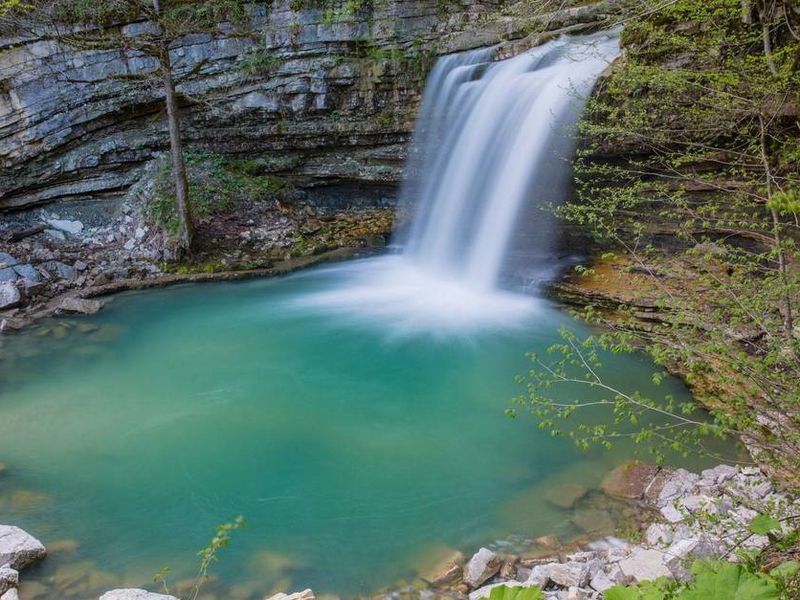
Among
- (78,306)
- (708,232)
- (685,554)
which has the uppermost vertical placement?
(708,232)

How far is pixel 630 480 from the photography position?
4.72m

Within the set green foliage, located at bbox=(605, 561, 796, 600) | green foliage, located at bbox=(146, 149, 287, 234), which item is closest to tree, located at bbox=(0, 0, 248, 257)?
green foliage, located at bbox=(146, 149, 287, 234)

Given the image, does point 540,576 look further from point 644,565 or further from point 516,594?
point 516,594

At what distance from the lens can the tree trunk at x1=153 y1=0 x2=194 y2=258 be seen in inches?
357

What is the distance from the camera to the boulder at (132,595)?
11.2 feet

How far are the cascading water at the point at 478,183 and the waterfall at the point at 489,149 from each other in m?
0.02

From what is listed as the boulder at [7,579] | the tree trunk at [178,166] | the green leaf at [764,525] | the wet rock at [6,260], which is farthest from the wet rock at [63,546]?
the wet rock at [6,260]

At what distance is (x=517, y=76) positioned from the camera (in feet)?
29.9

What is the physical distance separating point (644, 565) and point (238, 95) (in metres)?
10.6

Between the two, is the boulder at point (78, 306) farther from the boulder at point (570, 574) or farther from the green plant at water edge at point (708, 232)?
the boulder at point (570, 574)

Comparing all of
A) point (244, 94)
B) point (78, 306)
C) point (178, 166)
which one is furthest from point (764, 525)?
point (244, 94)

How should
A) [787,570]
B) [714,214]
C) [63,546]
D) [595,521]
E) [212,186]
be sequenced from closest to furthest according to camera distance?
[787,570] < [63,546] < [595,521] < [714,214] < [212,186]

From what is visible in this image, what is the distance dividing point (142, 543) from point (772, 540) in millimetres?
4189

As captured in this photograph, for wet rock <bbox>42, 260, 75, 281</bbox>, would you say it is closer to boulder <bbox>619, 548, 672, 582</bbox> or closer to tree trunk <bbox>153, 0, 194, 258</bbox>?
tree trunk <bbox>153, 0, 194, 258</bbox>
